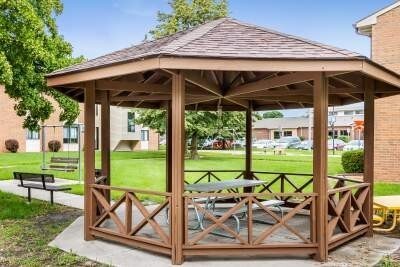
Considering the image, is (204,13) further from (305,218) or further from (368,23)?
(305,218)

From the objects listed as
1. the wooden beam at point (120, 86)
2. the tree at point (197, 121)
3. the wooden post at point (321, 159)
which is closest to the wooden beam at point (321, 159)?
the wooden post at point (321, 159)

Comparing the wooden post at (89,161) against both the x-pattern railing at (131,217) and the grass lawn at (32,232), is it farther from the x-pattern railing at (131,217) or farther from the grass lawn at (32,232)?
the grass lawn at (32,232)

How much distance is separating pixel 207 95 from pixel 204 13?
24592 mm

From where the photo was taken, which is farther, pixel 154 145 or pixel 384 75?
pixel 154 145

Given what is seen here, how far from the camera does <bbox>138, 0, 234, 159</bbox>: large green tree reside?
31500 millimetres

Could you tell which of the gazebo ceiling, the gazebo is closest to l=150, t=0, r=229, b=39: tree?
the gazebo ceiling

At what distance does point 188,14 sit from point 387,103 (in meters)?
19.5

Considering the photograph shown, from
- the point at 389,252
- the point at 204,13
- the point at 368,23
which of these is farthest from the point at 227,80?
the point at 204,13

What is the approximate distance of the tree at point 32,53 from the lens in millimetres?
9758

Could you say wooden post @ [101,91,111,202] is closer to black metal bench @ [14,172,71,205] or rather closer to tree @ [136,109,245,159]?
black metal bench @ [14,172,71,205]

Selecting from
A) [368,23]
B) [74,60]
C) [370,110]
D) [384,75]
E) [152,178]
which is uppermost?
[368,23]

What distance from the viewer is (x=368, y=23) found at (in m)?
16.8

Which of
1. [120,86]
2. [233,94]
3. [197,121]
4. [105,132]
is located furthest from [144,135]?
[120,86]

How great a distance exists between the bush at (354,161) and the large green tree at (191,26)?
14696 mm
